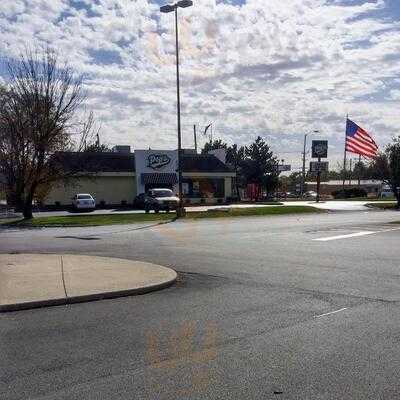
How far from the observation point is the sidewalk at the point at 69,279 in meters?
8.45

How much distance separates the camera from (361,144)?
54375 millimetres

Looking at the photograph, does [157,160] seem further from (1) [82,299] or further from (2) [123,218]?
(1) [82,299]

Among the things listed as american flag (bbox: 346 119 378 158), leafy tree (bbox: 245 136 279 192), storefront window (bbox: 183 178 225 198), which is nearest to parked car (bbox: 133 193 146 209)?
storefront window (bbox: 183 178 225 198)

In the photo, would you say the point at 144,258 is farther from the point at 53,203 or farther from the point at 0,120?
the point at 53,203

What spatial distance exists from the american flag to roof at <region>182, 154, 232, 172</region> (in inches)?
532

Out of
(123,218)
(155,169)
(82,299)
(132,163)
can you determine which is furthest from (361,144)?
(82,299)

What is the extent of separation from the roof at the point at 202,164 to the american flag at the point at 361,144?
13.5m

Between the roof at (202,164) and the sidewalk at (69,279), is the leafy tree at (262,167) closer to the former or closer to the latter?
the roof at (202,164)

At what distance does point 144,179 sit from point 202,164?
8140mm

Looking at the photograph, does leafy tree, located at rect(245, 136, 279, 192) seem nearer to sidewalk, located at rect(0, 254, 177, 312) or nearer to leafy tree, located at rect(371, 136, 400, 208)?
leafy tree, located at rect(371, 136, 400, 208)

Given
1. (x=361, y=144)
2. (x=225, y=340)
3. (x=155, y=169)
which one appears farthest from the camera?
(x=155, y=169)

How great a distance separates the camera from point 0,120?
3428cm

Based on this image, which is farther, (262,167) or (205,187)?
(262,167)

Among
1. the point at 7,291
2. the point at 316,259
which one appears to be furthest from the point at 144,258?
the point at 7,291
